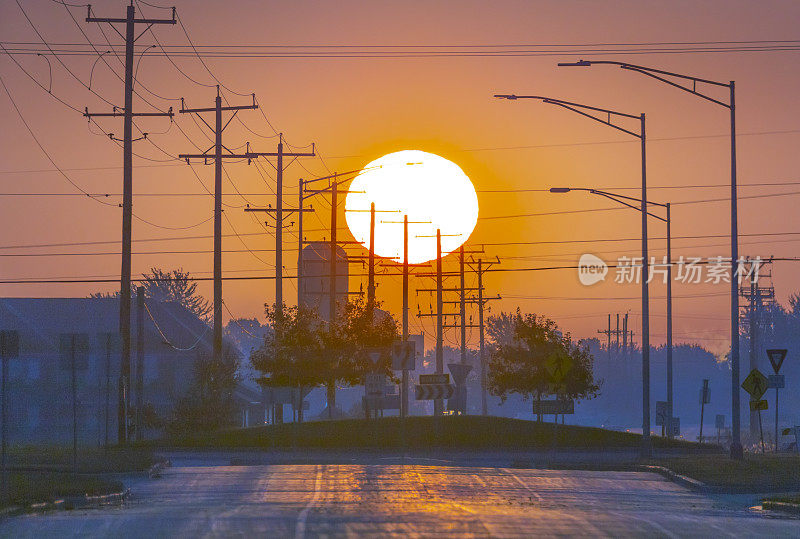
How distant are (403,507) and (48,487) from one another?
26.0 ft

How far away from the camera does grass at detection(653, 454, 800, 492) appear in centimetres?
2925

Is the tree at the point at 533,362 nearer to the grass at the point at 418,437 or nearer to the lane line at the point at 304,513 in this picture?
the grass at the point at 418,437

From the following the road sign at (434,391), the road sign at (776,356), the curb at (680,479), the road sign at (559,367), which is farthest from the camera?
the road sign at (434,391)

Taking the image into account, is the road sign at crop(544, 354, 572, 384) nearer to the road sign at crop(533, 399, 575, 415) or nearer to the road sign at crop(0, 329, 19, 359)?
the road sign at crop(533, 399, 575, 415)

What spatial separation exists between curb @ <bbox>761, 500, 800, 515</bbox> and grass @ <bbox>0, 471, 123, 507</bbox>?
12.7 metres

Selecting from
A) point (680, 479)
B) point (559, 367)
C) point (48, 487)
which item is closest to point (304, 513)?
point (48, 487)

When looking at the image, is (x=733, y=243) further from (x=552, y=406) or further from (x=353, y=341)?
(x=353, y=341)

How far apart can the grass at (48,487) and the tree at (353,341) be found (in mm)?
26677

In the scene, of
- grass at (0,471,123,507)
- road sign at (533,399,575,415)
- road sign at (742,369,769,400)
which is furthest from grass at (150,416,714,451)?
grass at (0,471,123,507)

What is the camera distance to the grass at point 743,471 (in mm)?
29250

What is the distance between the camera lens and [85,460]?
35.9m

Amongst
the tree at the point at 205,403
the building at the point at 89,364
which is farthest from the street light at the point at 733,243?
the building at the point at 89,364

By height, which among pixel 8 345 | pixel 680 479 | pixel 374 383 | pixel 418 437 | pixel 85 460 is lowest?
pixel 418 437

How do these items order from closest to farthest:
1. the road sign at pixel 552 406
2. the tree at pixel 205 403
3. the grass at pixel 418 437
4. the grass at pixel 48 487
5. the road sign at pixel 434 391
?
the grass at pixel 48 487, the road sign at pixel 434 391, the road sign at pixel 552 406, the grass at pixel 418 437, the tree at pixel 205 403
